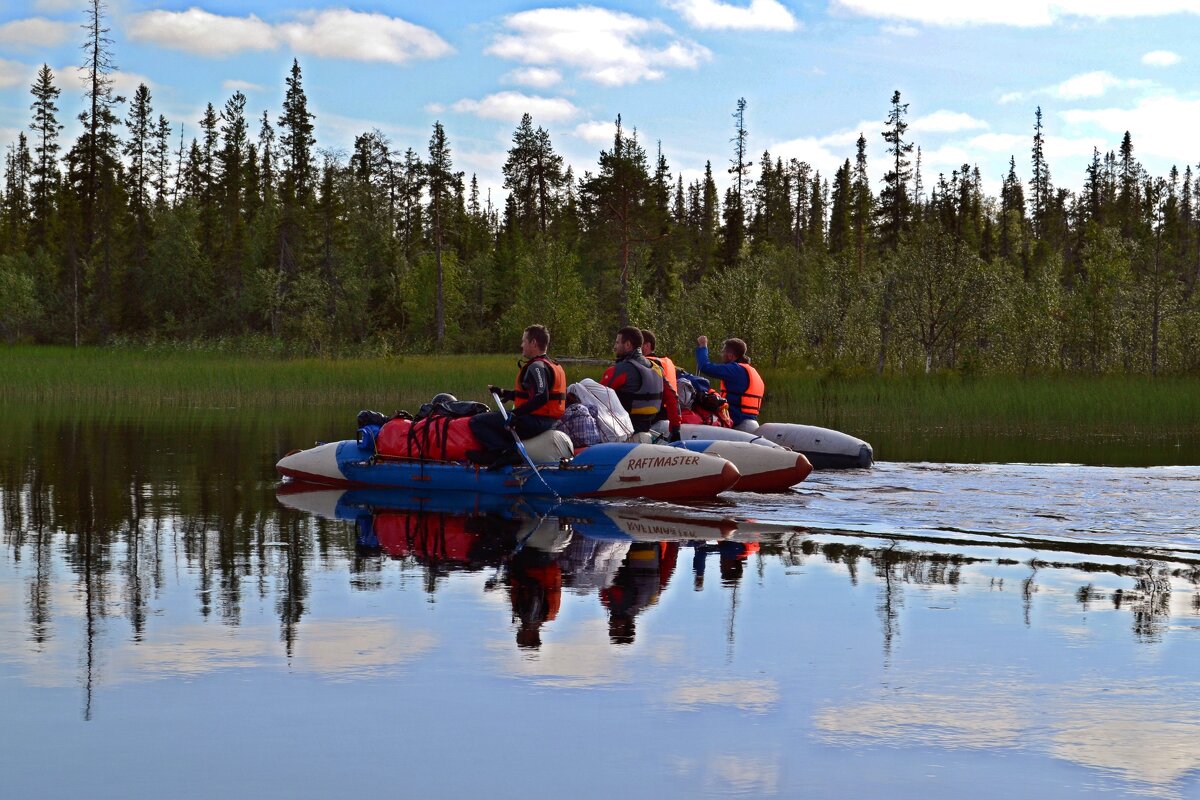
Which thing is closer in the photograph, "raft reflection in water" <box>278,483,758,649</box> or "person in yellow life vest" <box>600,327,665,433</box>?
"raft reflection in water" <box>278,483,758,649</box>

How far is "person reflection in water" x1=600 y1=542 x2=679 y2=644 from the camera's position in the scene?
7.86 meters

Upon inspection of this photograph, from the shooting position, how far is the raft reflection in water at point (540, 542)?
884cm

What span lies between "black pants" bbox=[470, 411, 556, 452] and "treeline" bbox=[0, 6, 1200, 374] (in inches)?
974

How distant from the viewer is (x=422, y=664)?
684cm

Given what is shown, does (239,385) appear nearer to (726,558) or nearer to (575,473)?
(575,473)

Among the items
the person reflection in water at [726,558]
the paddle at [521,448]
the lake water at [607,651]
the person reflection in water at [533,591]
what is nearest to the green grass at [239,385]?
the paddle at [521,448]

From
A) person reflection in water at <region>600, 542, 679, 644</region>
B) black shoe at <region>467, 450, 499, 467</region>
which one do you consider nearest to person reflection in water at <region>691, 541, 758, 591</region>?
person reflection in water at <region>600, 542, 679, 644</region>

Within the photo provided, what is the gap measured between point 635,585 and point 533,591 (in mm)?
731

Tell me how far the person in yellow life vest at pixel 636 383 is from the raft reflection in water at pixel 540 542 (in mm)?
1942

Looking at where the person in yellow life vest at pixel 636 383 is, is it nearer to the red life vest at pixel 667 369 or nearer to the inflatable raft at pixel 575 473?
the red life vest at pixel 667 369

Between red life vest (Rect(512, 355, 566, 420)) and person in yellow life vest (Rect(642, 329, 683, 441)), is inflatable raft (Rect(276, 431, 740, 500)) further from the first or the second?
person in yellow life vest (Rect(642, 329, 683, 441))

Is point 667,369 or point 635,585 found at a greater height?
point 667,369

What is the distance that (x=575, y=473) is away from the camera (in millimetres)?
14258

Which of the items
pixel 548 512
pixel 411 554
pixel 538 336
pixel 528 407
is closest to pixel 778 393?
pixel 528 407
